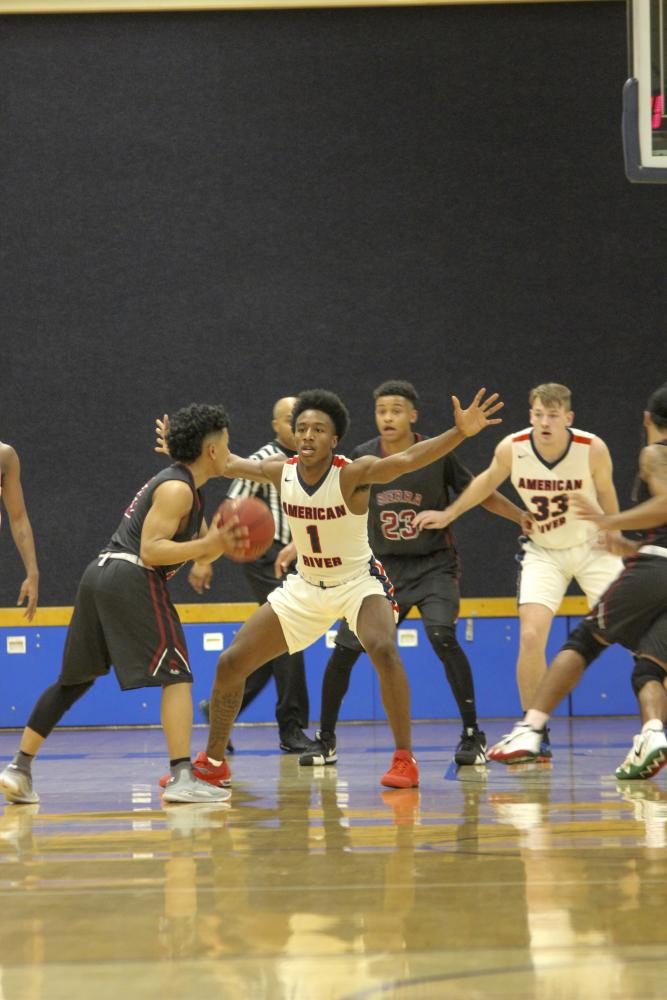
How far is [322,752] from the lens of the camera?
649 centimetres

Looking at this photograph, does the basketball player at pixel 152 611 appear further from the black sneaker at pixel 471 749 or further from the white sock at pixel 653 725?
the white sock at pixel 653 725

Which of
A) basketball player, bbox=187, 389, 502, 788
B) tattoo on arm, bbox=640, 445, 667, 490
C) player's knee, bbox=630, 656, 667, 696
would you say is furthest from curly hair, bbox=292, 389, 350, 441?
player's knee, bbox=630, 656, 667, 696

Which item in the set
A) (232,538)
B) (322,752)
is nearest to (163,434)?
(232,538)

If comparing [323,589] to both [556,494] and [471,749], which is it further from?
[556,494]

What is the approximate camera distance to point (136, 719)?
9.15 meters

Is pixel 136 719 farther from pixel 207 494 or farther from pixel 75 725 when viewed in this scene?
pixel 207 494

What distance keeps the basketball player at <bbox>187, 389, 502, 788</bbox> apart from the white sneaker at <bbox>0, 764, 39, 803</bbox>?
2.48 feet

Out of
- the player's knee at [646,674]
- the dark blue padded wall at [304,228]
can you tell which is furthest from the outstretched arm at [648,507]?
the dark blue padded wall at [304,228]

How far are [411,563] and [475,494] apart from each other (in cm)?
47

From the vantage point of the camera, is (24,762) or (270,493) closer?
(24,762)

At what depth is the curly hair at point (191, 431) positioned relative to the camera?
5219mm

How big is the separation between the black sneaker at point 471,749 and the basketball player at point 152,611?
60.2 inches

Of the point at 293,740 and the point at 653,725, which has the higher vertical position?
the point at 653,725

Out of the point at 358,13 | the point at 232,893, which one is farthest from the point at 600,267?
the point at 232,893
